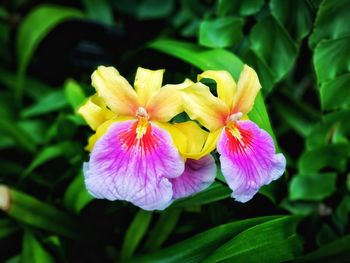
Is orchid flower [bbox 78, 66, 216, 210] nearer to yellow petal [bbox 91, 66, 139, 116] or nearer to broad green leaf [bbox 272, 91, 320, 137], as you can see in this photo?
yellow petal [bbox 91, 66, 139, 116]

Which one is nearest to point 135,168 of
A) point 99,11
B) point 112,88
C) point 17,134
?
point 112,88

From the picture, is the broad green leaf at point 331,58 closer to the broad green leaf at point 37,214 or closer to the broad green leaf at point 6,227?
the broad green leaf at point 37,214

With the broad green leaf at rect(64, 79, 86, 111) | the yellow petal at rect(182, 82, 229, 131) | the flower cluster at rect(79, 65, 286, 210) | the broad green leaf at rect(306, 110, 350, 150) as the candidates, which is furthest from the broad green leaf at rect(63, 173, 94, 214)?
the broad green leaf at rect(306, 110, 350, 150)

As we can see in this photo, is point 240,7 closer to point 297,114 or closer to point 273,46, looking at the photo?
point 273,46

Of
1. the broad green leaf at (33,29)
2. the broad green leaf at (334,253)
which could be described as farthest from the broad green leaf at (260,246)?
the broad green leaf at (33,29)

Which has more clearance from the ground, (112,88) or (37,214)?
(112,88)

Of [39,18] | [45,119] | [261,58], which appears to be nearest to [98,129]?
[261,58]

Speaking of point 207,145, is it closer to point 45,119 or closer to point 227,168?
point 227,168
